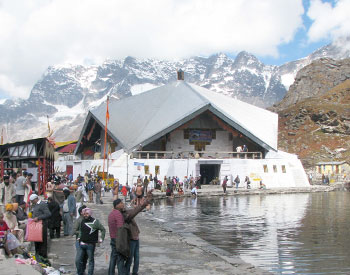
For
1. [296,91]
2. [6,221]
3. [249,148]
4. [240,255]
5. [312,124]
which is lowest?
[240,255]

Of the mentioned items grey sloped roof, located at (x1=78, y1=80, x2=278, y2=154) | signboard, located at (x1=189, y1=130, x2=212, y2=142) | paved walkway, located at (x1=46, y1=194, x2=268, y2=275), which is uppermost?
grey sloped roof, located at (x1=78, y1=80, x2=278, y2=154)

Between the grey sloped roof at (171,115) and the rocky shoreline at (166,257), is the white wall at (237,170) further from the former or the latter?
the rocky shoreline at (166,257)

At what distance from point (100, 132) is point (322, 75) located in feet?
Result: 377

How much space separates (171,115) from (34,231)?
33688 mm

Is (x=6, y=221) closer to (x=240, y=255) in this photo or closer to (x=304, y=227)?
(x=240, y=255)

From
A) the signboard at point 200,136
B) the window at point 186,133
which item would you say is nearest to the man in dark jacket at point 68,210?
the window at point 186,133

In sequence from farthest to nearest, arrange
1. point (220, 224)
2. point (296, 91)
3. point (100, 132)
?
point (296, 91) < point (100, 132) < point (220, 224)

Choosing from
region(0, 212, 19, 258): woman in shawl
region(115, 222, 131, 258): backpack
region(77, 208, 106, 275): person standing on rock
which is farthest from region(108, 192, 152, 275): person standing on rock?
region(0, 212, 19, 258): woman in shawl

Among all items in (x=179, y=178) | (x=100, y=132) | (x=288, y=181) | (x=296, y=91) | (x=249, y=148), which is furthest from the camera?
(x=296, y=91)

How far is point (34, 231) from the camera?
32.6 ft

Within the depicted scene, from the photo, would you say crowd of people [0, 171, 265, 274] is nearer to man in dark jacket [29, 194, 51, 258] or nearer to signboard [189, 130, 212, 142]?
man in dark jacket [29, 194, 51, 258]

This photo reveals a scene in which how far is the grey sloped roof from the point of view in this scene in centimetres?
4153

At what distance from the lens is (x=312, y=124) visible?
86000 millimetres

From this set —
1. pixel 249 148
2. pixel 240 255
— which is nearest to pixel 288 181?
pixel 249 148
